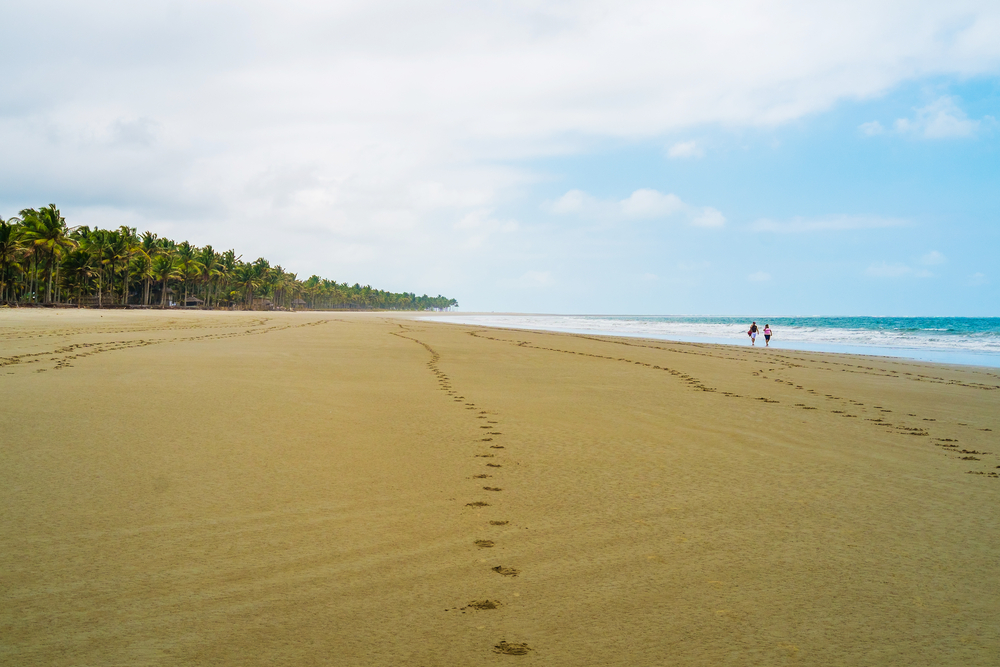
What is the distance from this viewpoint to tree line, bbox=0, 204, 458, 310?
69188mm

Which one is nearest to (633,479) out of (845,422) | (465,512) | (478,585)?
(465,512)

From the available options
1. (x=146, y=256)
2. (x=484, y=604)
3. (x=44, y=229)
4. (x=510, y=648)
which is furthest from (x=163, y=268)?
(x=510, y=648)

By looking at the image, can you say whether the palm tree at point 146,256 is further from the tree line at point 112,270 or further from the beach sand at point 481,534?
the beach sand at point 481,534

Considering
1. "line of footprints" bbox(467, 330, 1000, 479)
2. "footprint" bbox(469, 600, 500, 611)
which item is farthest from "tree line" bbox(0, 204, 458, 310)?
"footprint" bbox(469, 600, 500, 611)

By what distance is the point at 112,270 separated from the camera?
8356cm

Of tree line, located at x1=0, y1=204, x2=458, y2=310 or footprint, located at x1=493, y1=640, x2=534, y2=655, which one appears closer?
footprint, located at x1=493, y1=640, x2=534, y2=655

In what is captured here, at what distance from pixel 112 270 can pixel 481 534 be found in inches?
3735

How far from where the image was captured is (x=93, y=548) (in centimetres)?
340

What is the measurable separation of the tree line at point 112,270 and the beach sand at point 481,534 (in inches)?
2984

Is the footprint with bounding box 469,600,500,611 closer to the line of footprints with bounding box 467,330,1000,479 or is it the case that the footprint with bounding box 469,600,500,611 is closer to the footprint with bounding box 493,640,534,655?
the footprint with bounding box 493,640,534,655

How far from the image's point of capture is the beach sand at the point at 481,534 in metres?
2.63

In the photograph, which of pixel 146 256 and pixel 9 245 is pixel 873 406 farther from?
pixel 146 256

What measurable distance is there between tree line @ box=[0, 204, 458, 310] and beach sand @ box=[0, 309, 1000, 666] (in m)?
75.8

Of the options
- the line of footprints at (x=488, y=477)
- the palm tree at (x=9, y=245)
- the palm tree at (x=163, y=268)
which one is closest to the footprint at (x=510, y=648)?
the line of footprints at (x=488, y=477)
